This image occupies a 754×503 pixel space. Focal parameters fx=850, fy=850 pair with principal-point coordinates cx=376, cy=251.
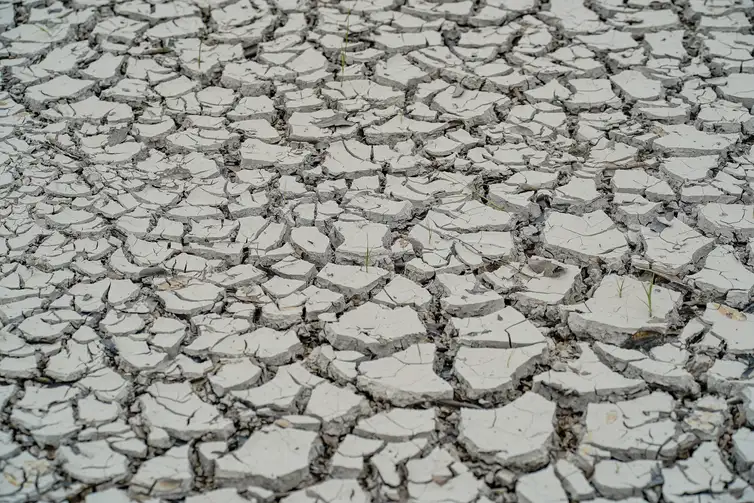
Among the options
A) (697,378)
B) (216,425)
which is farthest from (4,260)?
(697,378)

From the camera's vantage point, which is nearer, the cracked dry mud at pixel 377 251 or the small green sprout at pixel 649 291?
the cracked dry mud at pixel 377 251

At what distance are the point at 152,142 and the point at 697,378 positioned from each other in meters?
1.85

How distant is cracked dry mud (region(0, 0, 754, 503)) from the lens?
6.01 feet

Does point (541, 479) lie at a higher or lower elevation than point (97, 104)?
lower

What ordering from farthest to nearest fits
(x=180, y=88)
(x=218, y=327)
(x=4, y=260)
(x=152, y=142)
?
(x=180, y=88) → (x=152, y=142) → (x=4, y=260) → (x=218, y=327)

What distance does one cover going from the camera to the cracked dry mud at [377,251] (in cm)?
183

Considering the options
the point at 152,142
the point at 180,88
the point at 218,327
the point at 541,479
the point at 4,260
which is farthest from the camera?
the point at 180,88

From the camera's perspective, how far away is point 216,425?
1.88 meters

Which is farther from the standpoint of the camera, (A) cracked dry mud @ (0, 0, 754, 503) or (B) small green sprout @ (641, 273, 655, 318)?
(B) small green sprout @ (641, 273, 655, 318)

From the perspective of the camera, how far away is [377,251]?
2.40m

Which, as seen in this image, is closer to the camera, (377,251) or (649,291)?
(649,291)

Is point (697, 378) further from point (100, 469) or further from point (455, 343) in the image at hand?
point (100, 469)

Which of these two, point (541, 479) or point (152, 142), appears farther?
point (152, 142)

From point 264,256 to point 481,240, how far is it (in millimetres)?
623
